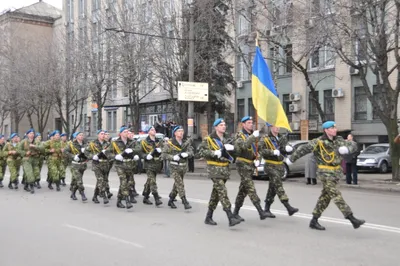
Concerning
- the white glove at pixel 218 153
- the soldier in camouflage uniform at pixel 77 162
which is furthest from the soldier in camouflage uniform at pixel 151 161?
the white glove at pixel 218 153

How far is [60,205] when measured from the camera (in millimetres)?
11836

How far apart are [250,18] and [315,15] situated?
466 cm

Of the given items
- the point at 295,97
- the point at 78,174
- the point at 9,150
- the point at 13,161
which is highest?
the point at 295,97

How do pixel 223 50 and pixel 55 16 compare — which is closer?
pixel 223 50

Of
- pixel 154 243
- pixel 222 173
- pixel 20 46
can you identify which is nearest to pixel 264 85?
pixel 222 173

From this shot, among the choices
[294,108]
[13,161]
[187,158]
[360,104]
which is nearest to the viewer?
[187,158]

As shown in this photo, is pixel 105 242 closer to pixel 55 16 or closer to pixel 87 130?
pixel 87 130

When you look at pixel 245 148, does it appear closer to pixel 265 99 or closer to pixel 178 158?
pixel 265 99

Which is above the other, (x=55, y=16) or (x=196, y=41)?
(x=55, y=16)

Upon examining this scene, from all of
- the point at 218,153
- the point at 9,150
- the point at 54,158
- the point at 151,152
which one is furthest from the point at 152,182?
the point at 9,150

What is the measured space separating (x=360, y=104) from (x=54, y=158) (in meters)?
19.2

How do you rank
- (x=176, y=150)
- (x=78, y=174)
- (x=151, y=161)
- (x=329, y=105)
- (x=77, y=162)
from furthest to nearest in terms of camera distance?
(x=329, y=105), (x=77, y=162), (x=78, y=174), (x=151, y=161), (x=176, y=150)

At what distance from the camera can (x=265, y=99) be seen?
10281 millimetres

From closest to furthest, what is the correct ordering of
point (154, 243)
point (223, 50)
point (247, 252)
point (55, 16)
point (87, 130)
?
point (247, 252), point (154, 243), point (223, 50), point (87, 130), point (55, 16)
